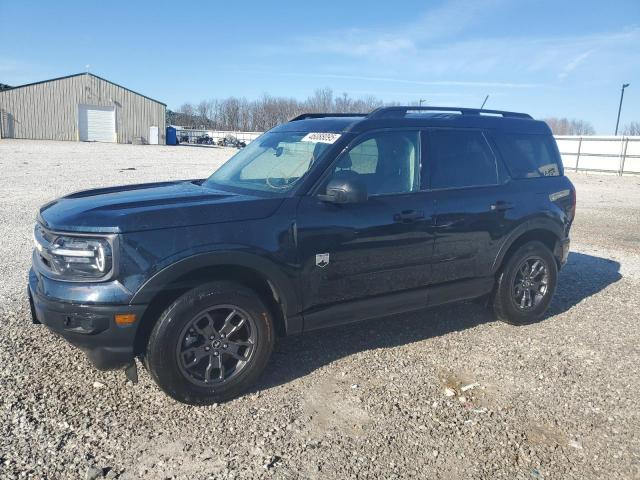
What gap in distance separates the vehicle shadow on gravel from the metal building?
53581 mm

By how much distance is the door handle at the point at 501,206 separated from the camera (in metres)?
4.90

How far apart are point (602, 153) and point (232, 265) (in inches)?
1251

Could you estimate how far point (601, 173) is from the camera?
30.3 m

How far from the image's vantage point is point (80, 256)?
330cm

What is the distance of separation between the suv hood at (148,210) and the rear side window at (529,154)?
102 inches

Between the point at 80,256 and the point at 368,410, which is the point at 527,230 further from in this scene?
the point at 80,256

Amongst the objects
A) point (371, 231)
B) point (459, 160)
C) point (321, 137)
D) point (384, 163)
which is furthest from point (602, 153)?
point (371, 231)

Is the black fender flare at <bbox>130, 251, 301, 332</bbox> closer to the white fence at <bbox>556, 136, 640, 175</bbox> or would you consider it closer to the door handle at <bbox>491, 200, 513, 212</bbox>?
the door handle at <bbox>491, 200, 513, 212</bbox>

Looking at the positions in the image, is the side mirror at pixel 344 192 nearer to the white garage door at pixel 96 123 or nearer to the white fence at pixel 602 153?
the white fence at pixel 602 153

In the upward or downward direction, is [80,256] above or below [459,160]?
below

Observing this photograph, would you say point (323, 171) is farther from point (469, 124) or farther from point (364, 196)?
point (469, 124)

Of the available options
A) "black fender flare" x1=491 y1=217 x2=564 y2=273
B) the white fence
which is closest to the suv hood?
"black fender flare" x1=491 y1=217 x2=564 y2=273

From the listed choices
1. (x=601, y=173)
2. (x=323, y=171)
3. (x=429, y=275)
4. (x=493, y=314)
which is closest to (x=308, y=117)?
(x=323, y=171)

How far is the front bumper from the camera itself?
3.26m
